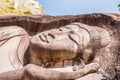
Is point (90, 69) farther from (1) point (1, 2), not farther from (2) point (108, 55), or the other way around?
(1) point (1, 2)

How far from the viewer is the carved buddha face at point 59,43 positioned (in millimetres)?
6219

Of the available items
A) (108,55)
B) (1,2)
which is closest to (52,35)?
(108,55)

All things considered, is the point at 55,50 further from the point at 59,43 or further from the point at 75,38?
the point at 75,38

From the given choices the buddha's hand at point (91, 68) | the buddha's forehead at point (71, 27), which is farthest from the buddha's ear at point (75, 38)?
the buddha's hand at point (91, 68)

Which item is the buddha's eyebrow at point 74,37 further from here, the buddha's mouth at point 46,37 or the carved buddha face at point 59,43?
the buddha's mouth at point 46,37

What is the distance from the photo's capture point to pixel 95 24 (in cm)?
672

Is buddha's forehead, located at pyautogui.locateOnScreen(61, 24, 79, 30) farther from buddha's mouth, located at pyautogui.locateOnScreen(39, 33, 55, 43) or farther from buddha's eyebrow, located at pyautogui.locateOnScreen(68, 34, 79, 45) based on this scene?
buddha's mouth, located at pyautogui.locateOnScreen(39, 33, 55, 43)

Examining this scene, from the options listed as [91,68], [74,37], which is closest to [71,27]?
[74,37]

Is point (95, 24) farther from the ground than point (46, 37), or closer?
farther from the ground

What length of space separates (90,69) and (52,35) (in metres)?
0.94

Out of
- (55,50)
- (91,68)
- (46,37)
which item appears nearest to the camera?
(91,68)

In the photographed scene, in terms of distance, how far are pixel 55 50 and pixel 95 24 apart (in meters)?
0.85

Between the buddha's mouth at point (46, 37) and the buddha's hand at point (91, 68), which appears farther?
the buddha's mouth at point (46, 37)

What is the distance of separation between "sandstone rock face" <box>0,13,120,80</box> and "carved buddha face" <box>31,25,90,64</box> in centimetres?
32
